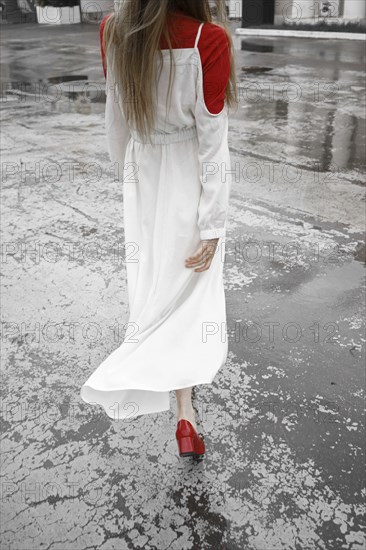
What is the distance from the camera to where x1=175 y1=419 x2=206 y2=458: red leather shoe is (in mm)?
2336

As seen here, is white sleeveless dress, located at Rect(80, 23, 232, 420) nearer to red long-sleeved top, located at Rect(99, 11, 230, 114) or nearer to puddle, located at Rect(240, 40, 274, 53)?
red long-sleeved top, located at Rect(99, 11, 230, 114)

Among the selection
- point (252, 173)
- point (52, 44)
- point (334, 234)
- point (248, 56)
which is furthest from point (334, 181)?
point (52, 44)

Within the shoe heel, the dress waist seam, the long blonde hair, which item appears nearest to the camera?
the long blonde hair

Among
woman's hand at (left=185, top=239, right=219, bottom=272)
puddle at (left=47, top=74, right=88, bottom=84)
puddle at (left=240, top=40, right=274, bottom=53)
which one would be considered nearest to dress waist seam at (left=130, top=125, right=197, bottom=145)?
woman's hand at (left=185, top=239, right=219, bottom=272)

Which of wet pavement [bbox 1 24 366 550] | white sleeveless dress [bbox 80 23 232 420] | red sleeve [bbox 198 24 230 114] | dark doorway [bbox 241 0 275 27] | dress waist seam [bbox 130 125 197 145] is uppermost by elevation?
dark doorway [bbox 241 0 275 27]

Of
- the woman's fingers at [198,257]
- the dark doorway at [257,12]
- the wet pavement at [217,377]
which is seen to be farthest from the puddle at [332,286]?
the dark doorway at [257,12]

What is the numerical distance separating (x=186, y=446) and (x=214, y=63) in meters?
1.50

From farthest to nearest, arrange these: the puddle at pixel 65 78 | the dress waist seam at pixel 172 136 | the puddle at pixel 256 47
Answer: the puddle at pixel 256 47, the puddle at pixel 65 78, the dress waist seam at pixel 172 136

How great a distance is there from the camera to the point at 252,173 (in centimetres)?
588

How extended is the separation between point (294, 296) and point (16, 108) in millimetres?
7491

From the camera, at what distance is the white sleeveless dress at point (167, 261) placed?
209cm

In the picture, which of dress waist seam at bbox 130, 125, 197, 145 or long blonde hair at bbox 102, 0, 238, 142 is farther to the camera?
dress waist seam at bbox 130, 125, 197, 145

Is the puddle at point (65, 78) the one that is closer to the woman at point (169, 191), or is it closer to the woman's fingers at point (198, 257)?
the woman at point (169, 191)

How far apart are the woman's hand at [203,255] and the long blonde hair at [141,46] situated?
47 cm
